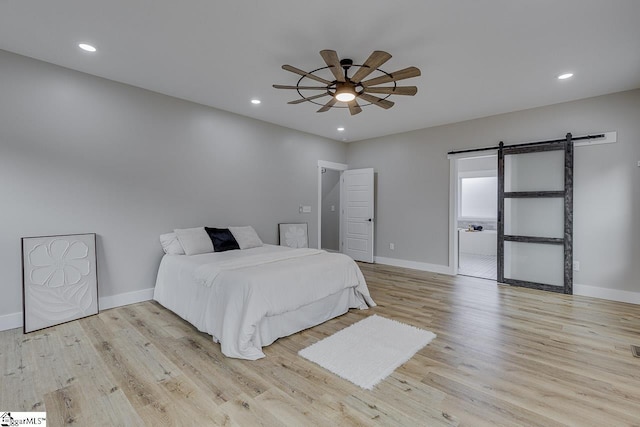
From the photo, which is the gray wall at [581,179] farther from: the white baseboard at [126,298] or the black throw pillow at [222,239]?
the white baseboard at [126,298]

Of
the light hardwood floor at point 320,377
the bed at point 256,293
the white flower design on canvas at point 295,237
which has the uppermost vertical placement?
the white flower design on canvas at point 295,237

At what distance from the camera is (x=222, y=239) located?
411 centimetres

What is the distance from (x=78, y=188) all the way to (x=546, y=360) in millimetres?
4883

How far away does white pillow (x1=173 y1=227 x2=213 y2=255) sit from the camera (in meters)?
3.77

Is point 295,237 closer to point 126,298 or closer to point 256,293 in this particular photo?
point 126,298

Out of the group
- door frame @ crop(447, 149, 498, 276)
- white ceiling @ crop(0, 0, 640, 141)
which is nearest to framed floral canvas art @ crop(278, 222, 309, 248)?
white ceiling @ crop(0, 0, 640, 141)

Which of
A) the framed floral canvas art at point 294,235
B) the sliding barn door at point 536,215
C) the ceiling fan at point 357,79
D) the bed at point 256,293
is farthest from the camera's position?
the framed floral canvas art at point 294,235

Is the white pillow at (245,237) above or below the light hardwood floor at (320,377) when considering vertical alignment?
above

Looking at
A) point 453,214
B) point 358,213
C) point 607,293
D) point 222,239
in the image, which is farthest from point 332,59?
point 607,293

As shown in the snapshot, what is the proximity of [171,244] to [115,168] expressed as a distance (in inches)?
44.2

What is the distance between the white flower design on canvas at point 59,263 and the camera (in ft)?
9.89

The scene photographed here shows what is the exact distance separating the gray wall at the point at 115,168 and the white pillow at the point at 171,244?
0.39ft

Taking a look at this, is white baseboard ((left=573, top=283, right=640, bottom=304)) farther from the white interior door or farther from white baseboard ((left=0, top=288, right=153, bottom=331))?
white baseboard ((left=0, top=288, right=153, bottom=331))

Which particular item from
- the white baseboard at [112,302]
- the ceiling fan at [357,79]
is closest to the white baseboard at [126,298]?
the white baseboard at [112,302]
